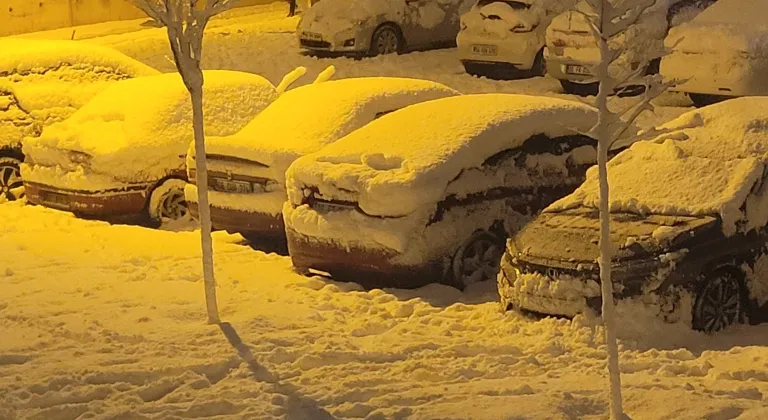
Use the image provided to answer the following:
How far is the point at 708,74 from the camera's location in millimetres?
A: 14750

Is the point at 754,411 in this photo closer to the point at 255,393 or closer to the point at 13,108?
the point at 255,393

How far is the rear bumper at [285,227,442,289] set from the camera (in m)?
9.38

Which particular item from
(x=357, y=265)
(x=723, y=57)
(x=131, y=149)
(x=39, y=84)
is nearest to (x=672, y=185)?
(x=357, y=265)

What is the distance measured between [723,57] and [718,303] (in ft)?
23.4

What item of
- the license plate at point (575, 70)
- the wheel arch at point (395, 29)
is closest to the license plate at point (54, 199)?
the license plate at point (575, 70)

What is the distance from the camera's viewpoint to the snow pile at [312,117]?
1060 cm

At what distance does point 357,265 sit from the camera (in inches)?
376

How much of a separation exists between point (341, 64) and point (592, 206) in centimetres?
1231

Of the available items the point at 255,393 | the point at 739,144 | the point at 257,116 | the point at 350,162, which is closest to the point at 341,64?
the point at 257,116

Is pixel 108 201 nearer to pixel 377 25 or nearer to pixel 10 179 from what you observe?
pixel 10 179

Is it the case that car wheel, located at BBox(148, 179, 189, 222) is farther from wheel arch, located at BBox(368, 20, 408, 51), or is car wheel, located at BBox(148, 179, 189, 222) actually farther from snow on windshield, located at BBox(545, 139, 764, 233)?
wheel arch, located at BBox(368, 20, 408, 51)

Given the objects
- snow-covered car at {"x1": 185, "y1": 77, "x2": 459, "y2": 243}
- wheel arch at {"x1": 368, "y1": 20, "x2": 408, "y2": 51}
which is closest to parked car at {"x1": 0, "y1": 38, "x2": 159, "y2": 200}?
snow-covered car at {"x1": 185, "y1": 77, "x2": 459, "y2": 243}

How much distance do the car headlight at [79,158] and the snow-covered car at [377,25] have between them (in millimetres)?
9233

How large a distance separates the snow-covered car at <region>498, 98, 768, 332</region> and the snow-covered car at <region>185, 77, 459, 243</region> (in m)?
2.54
